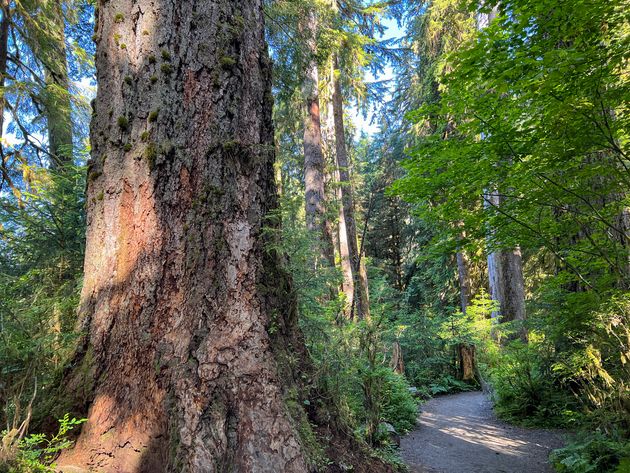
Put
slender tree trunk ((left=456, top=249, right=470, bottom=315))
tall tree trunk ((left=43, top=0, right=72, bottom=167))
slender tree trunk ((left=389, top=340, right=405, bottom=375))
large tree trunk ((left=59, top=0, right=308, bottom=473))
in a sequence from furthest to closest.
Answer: slender tree trunk ((left=456, top=249, right=470, bottom=315))
slender tree trunk ((left=389, top=340, right=405, bottom=375))
tall tree trunk ((left=43, top=0, right=72, bottom=167))
large tree trunk ((left=59, top=0, right=308, bottom=473))

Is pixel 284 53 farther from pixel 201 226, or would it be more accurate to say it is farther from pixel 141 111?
pixel 201 226

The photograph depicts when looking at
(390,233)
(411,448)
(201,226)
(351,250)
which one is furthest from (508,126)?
(390,233)

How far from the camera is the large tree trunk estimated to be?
2184 millimetres

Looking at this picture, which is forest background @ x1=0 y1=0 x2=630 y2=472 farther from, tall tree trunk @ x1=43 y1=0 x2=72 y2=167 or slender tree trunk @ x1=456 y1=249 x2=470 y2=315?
slender tree trunk @ x1=456 y1=249 x2=470 y2=315

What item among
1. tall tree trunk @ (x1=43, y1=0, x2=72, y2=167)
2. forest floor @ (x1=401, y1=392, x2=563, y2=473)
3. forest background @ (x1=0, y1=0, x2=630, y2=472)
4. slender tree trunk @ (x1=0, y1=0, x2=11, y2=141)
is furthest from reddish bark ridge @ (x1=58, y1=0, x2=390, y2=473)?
slender tree trunk @ (x1=0, y1=0, x2=11, y2=141)

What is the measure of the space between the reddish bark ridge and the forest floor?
239 cm

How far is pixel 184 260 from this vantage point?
2457 millimetres

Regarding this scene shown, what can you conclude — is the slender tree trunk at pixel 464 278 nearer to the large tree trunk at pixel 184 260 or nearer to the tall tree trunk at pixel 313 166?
the tall tree trunk at pixel 313 166

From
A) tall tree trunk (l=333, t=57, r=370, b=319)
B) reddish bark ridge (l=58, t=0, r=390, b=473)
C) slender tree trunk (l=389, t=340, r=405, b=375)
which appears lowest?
slender tree trunk (l=389, t=340, r=405, b=375)

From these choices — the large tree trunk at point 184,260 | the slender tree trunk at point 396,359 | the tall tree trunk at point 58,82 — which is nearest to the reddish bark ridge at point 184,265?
the large tree trunk at point 184,260

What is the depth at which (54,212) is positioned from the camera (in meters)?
4.39

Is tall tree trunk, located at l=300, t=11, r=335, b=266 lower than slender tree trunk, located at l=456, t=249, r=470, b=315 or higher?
higher

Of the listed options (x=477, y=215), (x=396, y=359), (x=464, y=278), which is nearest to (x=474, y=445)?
(x=477, y=215)

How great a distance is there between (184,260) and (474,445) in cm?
A: 517
